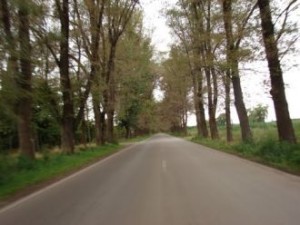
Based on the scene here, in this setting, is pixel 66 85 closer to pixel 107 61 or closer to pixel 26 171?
pixel 26 171

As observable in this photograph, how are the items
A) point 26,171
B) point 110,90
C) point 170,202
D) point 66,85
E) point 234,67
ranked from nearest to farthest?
point 170,202
point 26,171
point 234,67
point 66,85
point 110,90

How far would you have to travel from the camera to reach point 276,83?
71.9ft

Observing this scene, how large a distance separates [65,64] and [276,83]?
14980mm

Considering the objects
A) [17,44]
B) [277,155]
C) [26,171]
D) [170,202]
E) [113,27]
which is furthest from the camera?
[113,27]

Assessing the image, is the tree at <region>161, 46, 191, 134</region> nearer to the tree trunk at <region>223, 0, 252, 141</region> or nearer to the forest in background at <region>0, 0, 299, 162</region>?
the forest in background at <region>0, 0, 299, 162</region>

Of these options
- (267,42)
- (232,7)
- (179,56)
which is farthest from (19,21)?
(179,56)

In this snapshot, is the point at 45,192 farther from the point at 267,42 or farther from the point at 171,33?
the point at 171,33

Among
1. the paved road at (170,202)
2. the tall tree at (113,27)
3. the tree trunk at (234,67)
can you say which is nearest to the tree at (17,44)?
the paved road at (170,202)

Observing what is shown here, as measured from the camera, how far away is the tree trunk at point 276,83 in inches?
832

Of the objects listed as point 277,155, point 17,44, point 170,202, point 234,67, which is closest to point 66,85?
point 234,67

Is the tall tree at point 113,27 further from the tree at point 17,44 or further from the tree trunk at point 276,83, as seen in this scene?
the tree at point 17,44

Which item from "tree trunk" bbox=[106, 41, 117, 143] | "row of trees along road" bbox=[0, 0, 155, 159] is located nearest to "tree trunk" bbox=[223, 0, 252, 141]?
"row of trees along road" bbox=[0, 0, 155, 159]

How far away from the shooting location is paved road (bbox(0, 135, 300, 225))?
8828 millimetres

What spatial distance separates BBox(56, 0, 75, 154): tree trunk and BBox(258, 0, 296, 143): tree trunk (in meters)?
13.3
